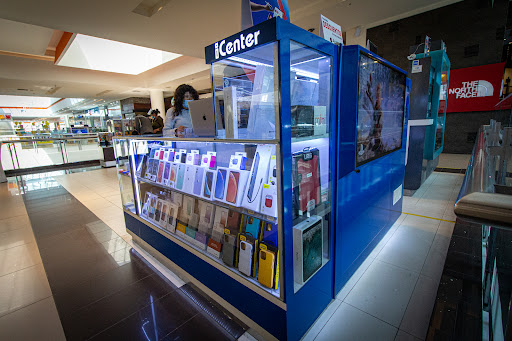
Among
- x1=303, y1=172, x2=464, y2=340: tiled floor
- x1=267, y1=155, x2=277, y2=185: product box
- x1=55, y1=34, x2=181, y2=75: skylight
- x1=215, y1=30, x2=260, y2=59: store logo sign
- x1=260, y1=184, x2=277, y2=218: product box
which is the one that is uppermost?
x1=55, y1=34, x2=181, y2=75: skylight

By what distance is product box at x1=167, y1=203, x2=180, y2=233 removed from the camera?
2.31 m

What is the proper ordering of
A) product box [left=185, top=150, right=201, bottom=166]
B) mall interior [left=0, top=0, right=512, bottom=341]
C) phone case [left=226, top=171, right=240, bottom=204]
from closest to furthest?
mall interior [left=0, top=0, right=512, bottom=341], phone case [left=226, top=171, right=240, bottom=204], product box [left=185, top=150, right=201, bottom=166]

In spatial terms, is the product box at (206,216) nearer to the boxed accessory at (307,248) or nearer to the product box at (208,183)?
the product box at (208,183)

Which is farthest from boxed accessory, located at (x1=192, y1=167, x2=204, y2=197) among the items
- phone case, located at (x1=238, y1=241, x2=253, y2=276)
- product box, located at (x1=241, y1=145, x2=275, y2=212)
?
phone case, located at (x1=238, y1=241, x2=253, y2=276)

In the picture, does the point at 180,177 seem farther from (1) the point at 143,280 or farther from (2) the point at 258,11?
(2) the point at 258,11

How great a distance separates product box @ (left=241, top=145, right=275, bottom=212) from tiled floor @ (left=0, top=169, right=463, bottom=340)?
0.95 m

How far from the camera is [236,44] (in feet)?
4.31

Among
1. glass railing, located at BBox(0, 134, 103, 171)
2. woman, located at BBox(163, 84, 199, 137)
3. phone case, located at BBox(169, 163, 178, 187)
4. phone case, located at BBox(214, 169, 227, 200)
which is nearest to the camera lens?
phone case, located at BBox(214, 169, 227, 200)

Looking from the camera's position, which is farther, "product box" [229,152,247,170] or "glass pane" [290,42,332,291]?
"product box" [229,152,247,170]

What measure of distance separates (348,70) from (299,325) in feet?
5.57

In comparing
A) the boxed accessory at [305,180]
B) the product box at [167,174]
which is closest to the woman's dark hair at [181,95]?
the product box at [167,174]

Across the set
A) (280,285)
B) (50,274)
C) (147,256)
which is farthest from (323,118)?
(50,274)

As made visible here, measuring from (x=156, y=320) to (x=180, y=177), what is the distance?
3.82 ft

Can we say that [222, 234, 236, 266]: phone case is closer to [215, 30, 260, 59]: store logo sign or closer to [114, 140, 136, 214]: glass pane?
[215, 30, 260, 59]: store logo sign
